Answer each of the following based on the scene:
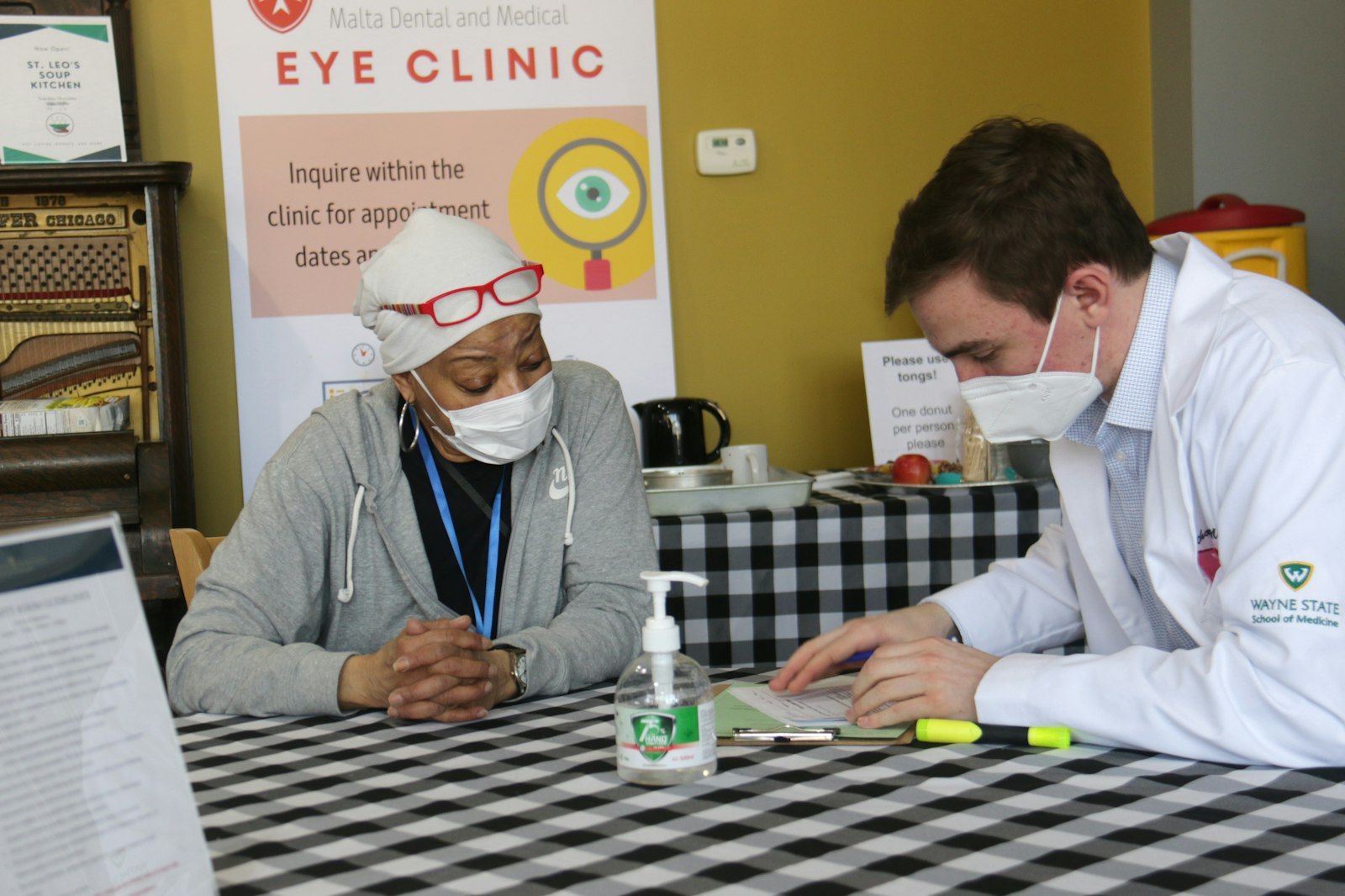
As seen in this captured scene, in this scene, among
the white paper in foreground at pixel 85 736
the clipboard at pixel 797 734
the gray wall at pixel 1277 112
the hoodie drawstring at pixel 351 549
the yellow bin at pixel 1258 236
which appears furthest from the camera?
the gray wall at pixel 1277 112

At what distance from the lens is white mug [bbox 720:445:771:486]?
270cm

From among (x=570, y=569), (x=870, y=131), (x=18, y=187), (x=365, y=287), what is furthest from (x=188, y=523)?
(x=870, y=131)

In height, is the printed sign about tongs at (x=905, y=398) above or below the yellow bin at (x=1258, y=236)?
below

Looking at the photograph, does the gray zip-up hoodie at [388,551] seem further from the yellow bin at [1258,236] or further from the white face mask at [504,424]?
the yellow bin at [1258,236]

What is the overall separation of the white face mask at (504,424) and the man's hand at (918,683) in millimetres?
678

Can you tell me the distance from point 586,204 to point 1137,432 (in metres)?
1.92

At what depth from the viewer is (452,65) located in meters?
2.98

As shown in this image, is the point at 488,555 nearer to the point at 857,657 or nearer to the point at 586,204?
the point at 857,657

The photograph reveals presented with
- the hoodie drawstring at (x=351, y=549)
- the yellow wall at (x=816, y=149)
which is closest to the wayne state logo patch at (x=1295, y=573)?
the hoodie drawstring at (x=351, y=549)

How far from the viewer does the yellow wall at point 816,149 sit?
3.12 m

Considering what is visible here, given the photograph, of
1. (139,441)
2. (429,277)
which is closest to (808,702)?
(429,277)

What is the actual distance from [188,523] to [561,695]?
1.53 meters

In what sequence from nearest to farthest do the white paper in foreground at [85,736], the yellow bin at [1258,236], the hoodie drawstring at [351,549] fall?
the white paper in foreground at [85,736]
the hoodie drawstring at [351,549]
the yellow bin at [1258,236]

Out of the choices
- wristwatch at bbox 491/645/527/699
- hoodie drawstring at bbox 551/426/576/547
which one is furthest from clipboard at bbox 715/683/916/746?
hoodie drawstring at bbox 551/426/576/547
